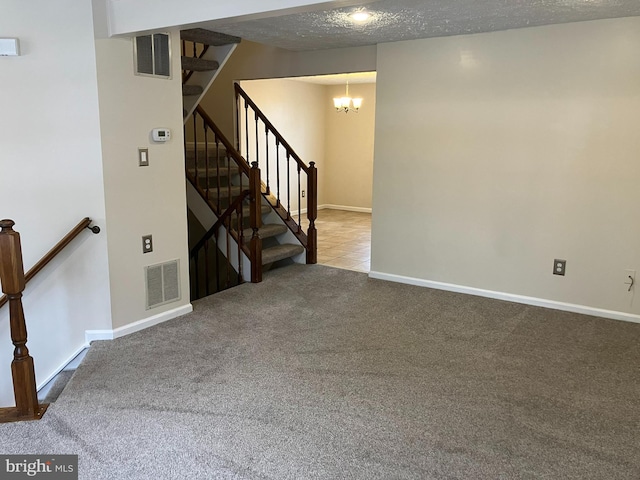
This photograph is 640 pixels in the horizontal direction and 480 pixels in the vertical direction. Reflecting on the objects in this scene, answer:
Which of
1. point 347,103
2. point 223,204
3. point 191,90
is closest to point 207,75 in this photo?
point 191,90

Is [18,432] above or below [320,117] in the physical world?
below

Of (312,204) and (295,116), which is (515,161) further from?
(295,116)

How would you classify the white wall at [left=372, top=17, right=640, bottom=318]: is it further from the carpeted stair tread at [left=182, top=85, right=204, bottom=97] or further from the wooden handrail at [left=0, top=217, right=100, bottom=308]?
the wooden handrail at [left=0, top=217, right=100, bottom=308]

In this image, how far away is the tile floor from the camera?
5.88 metres

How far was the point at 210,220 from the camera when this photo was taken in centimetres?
528

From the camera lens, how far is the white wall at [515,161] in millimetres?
3844

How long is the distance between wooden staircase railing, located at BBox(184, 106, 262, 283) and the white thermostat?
1.22 metres

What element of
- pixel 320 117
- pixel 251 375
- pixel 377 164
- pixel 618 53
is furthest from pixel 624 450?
pixel 320 117

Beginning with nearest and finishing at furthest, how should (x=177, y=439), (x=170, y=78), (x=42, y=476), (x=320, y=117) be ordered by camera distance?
(x=42, y=476) < (x=177, y=439) < (x=170, y=78) < (x=320, y=117)

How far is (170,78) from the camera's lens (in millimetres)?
3725

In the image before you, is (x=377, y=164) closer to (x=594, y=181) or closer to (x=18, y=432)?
(x=594, y=181)

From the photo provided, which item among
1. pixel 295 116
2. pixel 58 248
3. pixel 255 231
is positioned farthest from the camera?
pixel 295 116

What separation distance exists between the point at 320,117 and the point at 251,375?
24.1ft

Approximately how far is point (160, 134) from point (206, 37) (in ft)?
4.74
